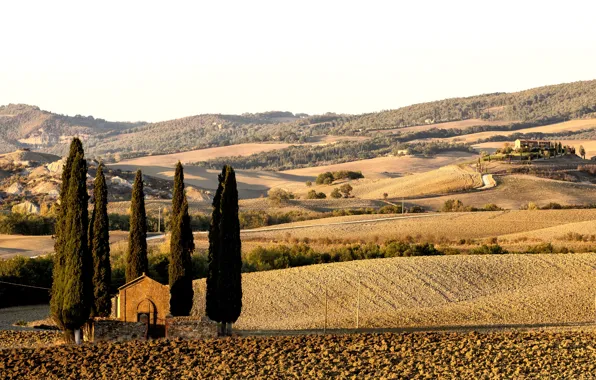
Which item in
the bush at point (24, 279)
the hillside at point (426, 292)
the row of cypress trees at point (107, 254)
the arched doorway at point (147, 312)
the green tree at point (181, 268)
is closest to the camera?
the row of cypress trees at point (107, 254)

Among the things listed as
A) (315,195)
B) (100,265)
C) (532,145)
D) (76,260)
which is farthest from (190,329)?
(532,145)

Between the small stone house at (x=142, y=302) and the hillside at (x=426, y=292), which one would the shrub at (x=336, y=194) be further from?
the small stone house at (x=142, y=302)

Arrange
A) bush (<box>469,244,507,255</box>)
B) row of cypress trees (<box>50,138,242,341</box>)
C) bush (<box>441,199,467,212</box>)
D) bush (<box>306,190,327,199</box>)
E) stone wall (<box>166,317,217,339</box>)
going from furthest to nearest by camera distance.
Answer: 1. bush (<box>306,190,327,199</box>)
2. bush (<box>441,199,467,212</box>)
3. bush (<box>469,244,507,255</box>)
4. stone wall (<box>166,317,217,339</box>)
5. row of cypress trees (<box>50,138,242,341</box>)

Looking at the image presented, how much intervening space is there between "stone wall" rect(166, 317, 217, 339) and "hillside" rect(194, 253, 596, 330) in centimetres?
311

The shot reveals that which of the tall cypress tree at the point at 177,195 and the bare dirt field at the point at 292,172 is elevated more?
the tall cypress tree at the point at 177,195

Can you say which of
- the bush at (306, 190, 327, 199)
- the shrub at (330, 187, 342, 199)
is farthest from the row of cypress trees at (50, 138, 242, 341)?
the shrub at (330, 187, 342, 199)

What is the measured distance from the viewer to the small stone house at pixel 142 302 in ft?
116

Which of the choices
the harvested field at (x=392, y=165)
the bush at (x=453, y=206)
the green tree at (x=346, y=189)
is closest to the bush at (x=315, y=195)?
the green tree at (x=346, y=189)

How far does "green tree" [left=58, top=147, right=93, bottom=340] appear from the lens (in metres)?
32.8

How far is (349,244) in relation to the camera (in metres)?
59.5

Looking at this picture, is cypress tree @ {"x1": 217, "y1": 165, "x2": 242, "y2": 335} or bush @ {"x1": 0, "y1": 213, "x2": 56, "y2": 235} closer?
cypress tree @ {"x1": 217, "y1": 165, "x2": 242, "y2": 335}

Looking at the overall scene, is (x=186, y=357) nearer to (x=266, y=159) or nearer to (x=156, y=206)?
(x=156, y=206)

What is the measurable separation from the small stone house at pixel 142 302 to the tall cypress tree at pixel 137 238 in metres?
1.78

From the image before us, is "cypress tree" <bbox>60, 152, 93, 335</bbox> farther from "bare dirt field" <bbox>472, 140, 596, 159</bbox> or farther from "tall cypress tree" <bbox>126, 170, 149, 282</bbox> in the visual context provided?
"bare dirt field" <bbox>472, 140, 596, 159</bbox>
